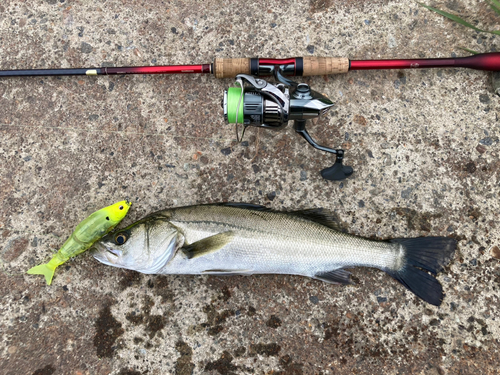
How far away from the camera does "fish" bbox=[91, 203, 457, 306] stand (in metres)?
2.22

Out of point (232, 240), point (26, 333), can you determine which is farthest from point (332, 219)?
point (26, 333)

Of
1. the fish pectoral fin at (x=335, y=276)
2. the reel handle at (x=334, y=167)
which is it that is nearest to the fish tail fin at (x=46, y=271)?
the fish pectoral fin at (x=335, y=276)

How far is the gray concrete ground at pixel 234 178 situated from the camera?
8.01 ft

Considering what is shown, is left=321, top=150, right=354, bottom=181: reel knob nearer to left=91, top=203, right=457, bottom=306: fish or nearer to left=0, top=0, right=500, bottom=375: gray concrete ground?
left=0, top=0, right=500, bottom=375: gray concrete ground

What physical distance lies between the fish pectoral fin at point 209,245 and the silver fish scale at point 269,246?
0.09ft

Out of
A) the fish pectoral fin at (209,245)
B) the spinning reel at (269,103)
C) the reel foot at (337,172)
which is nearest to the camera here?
the spinning reel at (269,103)

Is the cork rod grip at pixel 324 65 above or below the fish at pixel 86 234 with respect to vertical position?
above

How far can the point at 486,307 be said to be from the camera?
2.43 metres

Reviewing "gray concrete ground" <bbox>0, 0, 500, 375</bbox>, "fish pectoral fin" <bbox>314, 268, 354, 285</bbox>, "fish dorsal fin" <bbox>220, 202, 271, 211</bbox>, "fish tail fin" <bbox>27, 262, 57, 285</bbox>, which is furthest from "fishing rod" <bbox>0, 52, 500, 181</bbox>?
"fish tail fin" <bbox>27, 262, 57, 285</bbox>

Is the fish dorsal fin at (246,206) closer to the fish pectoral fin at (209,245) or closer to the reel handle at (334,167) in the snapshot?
the fish pectoral fin at (209,245)

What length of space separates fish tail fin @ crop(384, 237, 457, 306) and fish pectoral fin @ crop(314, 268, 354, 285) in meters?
0.30

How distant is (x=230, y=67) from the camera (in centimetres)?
244

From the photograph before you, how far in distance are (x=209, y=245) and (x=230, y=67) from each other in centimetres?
137

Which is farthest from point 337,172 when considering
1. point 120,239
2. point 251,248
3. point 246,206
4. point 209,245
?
point 120,239
